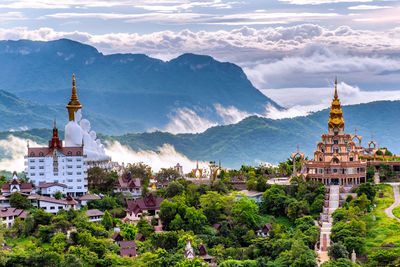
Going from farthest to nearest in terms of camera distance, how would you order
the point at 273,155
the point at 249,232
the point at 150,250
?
the point at 273,155 → the point at 249,232 → the point at 150,250

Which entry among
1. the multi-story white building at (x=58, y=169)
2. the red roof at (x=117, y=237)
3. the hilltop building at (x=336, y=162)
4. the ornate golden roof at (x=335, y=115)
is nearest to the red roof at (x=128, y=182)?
the multi-story white building at (x=58, y=169)

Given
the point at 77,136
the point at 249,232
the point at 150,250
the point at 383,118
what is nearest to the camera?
the point at 150,250

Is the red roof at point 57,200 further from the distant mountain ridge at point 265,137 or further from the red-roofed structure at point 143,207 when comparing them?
the distant mountain ridge at point 265,137

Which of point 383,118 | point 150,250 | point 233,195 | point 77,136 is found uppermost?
point 383,118

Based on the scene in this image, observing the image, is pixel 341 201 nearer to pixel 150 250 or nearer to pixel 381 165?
pixel 381 165

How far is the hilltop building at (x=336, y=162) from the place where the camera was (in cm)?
7531

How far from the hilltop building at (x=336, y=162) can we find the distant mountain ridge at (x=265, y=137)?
80.4m

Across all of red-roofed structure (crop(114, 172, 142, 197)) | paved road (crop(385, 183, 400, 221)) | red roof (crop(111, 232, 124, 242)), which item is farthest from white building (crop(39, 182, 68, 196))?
paved road (crop(385, 183, 400, 221))

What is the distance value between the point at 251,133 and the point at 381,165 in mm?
98821

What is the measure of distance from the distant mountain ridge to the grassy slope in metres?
93.1

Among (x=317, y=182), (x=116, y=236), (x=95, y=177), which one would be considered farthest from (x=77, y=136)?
(x=317, y=182)

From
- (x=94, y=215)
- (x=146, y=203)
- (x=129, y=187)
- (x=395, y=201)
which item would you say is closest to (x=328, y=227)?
(x=395, y=201)

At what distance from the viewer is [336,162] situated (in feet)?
249

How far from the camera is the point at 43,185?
69.3m
